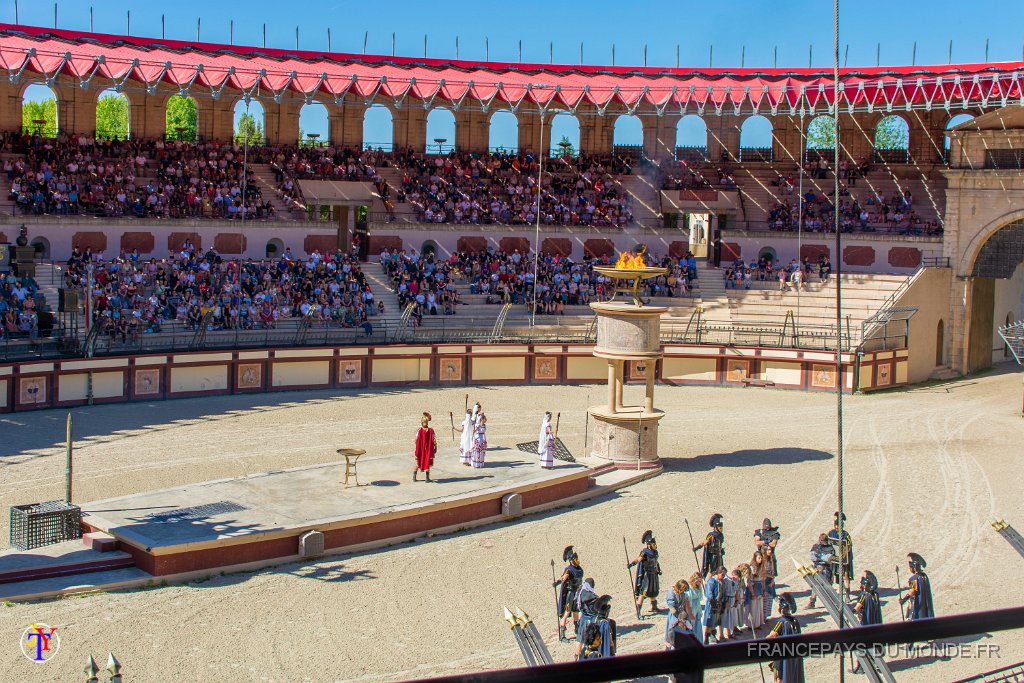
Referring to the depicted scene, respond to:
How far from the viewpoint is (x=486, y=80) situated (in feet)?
169

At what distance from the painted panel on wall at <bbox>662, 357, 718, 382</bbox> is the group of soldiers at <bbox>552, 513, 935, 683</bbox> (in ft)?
76.5

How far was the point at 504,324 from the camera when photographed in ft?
146

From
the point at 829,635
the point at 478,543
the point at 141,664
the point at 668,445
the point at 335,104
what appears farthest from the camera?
the point at 335,104

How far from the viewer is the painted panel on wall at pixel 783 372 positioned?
142 ft

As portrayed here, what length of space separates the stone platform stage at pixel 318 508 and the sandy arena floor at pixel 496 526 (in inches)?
19.3

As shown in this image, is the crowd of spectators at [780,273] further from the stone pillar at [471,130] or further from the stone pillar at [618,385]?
the stone pillar at [618,385]

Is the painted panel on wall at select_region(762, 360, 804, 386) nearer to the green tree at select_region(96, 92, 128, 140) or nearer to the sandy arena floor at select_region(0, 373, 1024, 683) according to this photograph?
the sandy arena floor at select_region(0, 373, 1024, 683)

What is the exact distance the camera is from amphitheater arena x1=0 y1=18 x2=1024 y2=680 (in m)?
33.8

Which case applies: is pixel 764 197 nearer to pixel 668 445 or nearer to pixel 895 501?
pixel 668 445

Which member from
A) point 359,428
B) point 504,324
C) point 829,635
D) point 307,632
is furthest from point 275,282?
point 829,635

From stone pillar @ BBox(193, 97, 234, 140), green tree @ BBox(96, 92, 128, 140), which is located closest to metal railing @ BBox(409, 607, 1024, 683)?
stone pillar @ BBox(193, 97, 234, 140)

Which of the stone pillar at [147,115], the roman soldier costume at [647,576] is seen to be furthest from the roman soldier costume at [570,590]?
the stone pillar at [147,115]

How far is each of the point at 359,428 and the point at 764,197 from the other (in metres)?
29.4

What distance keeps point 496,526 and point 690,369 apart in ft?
69.2
